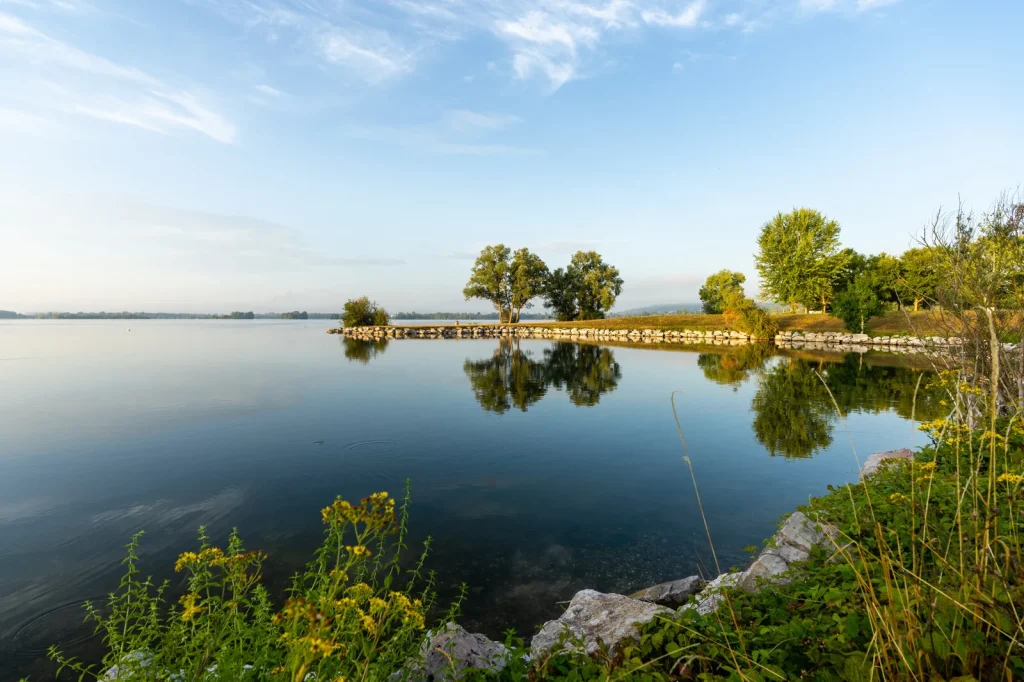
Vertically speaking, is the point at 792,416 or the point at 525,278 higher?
the point at 525,278

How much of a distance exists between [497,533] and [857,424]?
39.6ft

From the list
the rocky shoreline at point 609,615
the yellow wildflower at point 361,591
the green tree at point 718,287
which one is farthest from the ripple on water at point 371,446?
the green tree at point 718,287

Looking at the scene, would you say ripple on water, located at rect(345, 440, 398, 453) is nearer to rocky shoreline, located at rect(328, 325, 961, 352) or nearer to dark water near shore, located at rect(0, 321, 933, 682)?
dark water near shore, located at rect(0, 321, 933, 682)

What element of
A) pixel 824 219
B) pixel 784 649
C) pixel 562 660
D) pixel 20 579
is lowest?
pixel 20 579

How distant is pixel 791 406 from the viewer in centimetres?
1599

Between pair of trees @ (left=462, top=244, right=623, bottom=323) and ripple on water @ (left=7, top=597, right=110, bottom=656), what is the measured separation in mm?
74183

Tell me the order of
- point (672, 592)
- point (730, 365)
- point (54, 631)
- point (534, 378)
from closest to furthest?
point (54, 631), point (672, 592), point (534, 378), point (730, 365)

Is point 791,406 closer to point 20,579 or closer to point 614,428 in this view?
point 614,428

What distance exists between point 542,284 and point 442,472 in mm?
75050

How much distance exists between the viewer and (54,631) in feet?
16.5

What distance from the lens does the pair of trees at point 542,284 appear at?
7900 centimetres

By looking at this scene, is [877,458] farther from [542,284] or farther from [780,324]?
[542,284]

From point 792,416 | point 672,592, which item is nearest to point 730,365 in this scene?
point 792,416

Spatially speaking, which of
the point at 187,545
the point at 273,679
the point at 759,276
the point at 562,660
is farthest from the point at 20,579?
the point at 759,276
